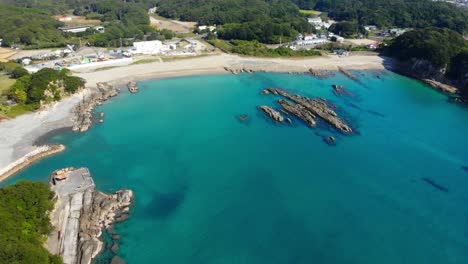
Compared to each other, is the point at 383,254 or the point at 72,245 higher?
the point at 383,254

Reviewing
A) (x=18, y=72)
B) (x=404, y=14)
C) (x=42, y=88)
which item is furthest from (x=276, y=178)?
(x=404, y=14)

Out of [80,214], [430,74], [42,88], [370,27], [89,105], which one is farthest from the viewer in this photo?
[370,27]

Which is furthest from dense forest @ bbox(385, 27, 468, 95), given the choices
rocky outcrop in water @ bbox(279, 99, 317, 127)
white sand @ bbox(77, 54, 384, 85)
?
rocky outcrop in water @ bbox(279, 99, 317, 127)

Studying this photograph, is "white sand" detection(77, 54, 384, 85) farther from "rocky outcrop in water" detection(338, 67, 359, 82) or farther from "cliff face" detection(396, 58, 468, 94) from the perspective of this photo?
"cliff face" detection(396, 58, 468, 94)

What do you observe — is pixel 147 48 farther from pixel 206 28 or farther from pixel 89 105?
pixel 89 105

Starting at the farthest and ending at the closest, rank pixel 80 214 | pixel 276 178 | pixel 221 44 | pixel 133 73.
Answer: pixel 221 44, pixel 133 73, pixel 276 178, pixel 80 214

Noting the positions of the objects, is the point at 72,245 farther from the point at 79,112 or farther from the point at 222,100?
the point at 222,100

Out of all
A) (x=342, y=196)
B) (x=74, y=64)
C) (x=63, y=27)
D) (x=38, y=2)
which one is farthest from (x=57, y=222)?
(x=38, y=2)

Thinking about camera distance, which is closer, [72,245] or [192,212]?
[72,245]
